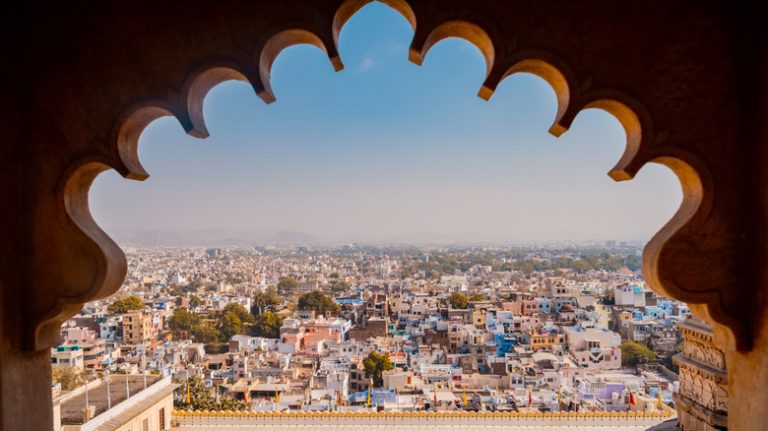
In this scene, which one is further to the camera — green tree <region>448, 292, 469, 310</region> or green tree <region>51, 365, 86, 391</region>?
green tree <region>448, 292, 469, 310</region>

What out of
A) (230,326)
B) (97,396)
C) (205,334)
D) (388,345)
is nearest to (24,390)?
(97,396)

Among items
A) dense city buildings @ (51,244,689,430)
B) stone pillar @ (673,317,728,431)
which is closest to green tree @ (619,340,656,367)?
dense city buildings @ (51,244,689,430)

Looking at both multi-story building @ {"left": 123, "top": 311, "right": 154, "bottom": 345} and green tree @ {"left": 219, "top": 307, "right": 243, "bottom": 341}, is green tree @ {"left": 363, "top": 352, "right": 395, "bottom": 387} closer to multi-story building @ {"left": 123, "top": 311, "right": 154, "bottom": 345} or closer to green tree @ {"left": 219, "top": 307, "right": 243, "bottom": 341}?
green tree @ {"left": 219, "top": 307, "right": 243, "bottom": 341}

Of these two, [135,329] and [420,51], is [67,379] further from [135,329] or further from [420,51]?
[420,51]

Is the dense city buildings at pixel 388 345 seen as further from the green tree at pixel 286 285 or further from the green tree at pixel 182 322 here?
the green tree at pixel 286 285

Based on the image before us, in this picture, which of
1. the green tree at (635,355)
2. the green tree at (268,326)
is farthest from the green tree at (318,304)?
the green tree at (635,355)

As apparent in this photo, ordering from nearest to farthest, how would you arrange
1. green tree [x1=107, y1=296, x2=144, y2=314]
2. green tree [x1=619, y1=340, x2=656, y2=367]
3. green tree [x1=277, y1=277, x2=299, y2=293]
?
green tree [x1=619, y1=340, x2=656, y2=367], green tree [x1=107, y1=296, x2=144, y2=314], green tree [x1=277, y1=277, x2=299, y2=293]
